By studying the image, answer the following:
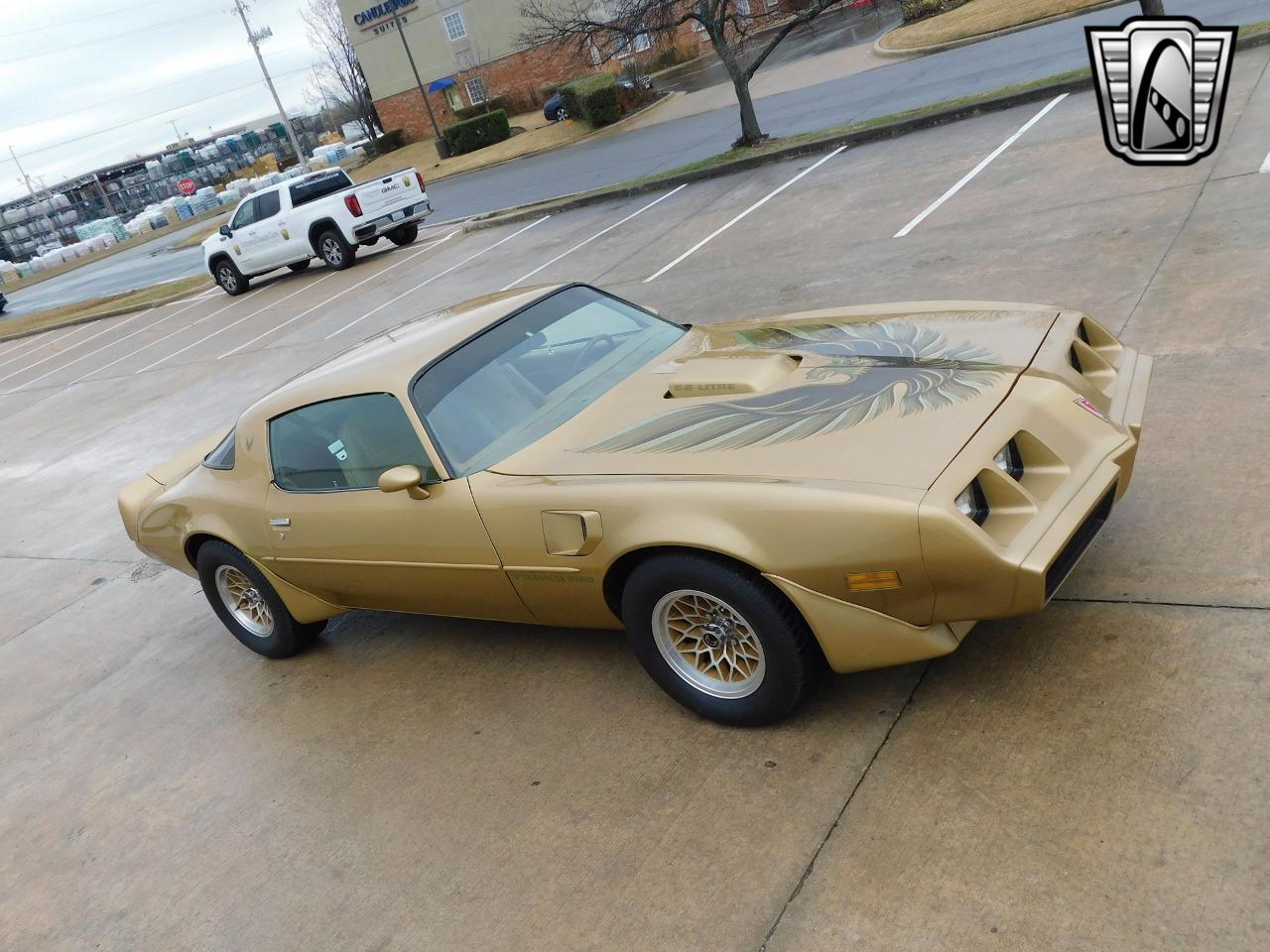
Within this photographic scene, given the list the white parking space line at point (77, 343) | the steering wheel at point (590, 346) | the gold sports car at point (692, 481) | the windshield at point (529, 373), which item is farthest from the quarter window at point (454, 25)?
the steering wheel at point (590, 346)

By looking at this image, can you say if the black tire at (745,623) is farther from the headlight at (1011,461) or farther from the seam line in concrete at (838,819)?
the headlight at (1011,461)

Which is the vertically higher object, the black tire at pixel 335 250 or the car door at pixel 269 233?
the car door at pixel 269 233

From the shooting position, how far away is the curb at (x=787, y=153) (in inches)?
519

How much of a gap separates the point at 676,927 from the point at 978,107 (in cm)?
1309

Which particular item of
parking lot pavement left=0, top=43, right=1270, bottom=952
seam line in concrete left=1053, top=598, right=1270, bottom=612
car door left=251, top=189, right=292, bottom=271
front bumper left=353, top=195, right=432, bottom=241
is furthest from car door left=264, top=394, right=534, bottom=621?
car door left=251, top=189, right=292, bottom=271

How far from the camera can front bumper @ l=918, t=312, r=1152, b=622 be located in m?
2.89

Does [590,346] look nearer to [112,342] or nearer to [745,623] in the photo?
[745,623]

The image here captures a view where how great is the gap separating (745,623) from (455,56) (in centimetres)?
5009

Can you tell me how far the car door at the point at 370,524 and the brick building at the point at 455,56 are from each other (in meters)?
39.1

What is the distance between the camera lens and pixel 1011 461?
3287 millimetres

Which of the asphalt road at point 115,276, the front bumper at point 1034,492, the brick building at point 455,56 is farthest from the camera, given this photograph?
the brick building at point 455,56

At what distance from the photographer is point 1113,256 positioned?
707 cm

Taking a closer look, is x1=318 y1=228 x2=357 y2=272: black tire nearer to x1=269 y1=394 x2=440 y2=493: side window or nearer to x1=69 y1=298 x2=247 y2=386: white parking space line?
x1=69 y1=298 x2=247 y2=386: white parking space line

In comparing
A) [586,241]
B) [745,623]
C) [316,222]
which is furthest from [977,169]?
[316,222]
